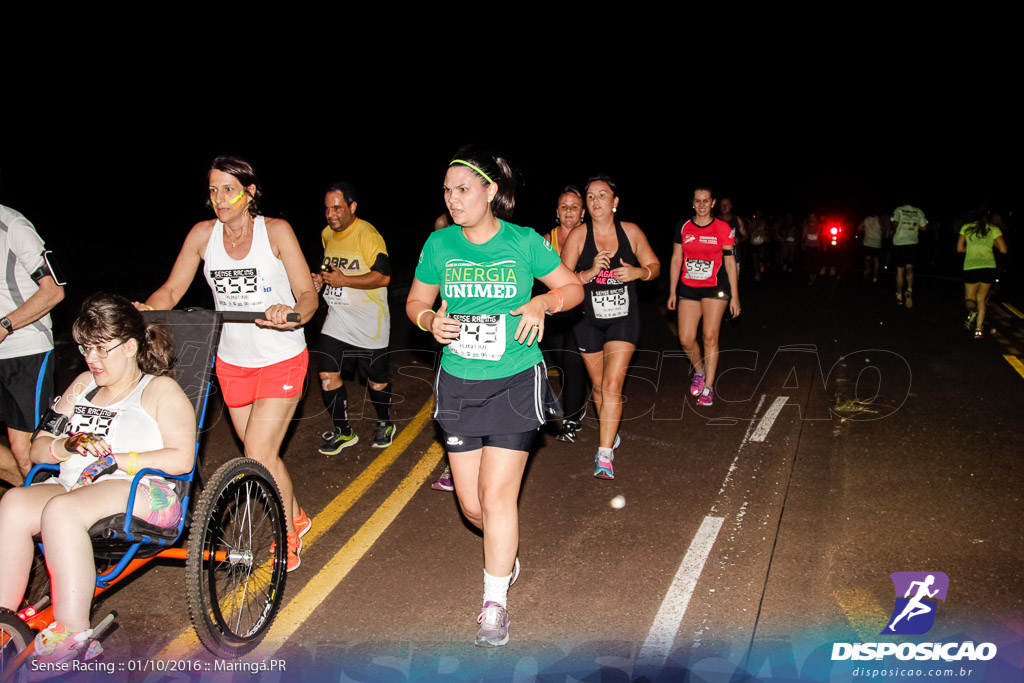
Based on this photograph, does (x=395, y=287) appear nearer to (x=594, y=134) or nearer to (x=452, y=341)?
(x=452, y=341)

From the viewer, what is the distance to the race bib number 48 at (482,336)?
3.59m

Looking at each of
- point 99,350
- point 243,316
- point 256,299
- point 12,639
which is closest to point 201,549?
point 12,639

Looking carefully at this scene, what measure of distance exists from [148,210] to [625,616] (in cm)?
2755

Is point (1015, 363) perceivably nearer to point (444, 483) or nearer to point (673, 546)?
point (673, 546)

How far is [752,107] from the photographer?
301 feet

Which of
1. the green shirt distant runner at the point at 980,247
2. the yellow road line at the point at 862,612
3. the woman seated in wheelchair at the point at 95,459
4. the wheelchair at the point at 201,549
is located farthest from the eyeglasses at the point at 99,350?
the green shirt distant runner at the point at 980,247

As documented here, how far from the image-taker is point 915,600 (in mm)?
3969

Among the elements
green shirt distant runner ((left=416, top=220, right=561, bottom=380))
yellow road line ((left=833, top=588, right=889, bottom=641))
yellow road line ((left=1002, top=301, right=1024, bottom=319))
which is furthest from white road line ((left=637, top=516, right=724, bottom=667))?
yellow road line ((left=1002, top=301, right=1024, bottom=319))

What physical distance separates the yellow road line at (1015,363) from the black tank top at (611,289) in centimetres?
561

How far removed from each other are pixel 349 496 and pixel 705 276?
3.92m

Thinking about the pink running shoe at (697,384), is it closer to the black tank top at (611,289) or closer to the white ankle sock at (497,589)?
the black tank top at (611,289)

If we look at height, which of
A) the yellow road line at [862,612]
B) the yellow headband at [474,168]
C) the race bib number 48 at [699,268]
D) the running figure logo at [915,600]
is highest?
the yellow headband at [474,168]

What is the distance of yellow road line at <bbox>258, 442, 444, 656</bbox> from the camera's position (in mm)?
3734

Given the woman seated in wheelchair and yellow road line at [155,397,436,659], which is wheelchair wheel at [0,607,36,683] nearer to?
the woman seated in wheelchair
